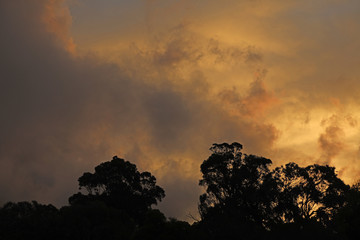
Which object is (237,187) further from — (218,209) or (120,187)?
(120,187)

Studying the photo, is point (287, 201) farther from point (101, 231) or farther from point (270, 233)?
point (101, 231)

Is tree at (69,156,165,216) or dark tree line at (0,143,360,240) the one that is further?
tree at (69,156,165,216)

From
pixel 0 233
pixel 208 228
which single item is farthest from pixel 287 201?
pixel 0 233

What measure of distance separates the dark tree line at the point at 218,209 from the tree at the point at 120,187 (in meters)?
0.20

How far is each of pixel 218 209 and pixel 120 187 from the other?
22735 millimetres

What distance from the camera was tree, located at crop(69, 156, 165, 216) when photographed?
8188cm

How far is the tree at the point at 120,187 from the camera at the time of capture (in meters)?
81.9

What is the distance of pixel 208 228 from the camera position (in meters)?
62.4

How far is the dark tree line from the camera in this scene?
5538cm

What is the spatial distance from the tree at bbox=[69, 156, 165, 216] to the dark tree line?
0.65ft

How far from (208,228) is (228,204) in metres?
10.5

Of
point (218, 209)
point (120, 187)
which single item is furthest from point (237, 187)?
point (120, 187)

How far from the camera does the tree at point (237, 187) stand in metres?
69.9

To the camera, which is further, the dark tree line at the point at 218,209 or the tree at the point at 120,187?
the tree at the point at 120,187
